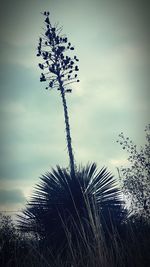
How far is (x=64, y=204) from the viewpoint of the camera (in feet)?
28.5

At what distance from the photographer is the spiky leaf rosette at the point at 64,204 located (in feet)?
27.0

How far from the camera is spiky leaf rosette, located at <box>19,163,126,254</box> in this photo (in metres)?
8.23

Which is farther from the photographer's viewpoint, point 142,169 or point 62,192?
point 142,169

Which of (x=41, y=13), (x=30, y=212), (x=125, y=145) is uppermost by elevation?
(x=41, y=13)

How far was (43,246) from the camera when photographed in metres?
8.04

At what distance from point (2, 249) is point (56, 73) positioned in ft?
44.0

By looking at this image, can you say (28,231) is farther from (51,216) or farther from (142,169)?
(142,169)

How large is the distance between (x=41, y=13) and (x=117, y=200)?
16.0 meters

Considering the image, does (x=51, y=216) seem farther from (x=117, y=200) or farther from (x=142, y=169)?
(x=142, y=169)

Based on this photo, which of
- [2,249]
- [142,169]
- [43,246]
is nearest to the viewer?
[43,246]

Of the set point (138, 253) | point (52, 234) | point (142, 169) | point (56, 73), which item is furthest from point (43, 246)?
point (142, 169)

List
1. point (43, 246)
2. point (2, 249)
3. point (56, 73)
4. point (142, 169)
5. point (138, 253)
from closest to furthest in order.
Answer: point (138, 253) → point (43, 246) → point (2, 249) → point (56, 73) → point (142, 169)

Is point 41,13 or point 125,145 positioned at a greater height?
point 41,13

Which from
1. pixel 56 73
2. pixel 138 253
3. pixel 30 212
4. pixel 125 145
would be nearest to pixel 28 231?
pixel 30 212
